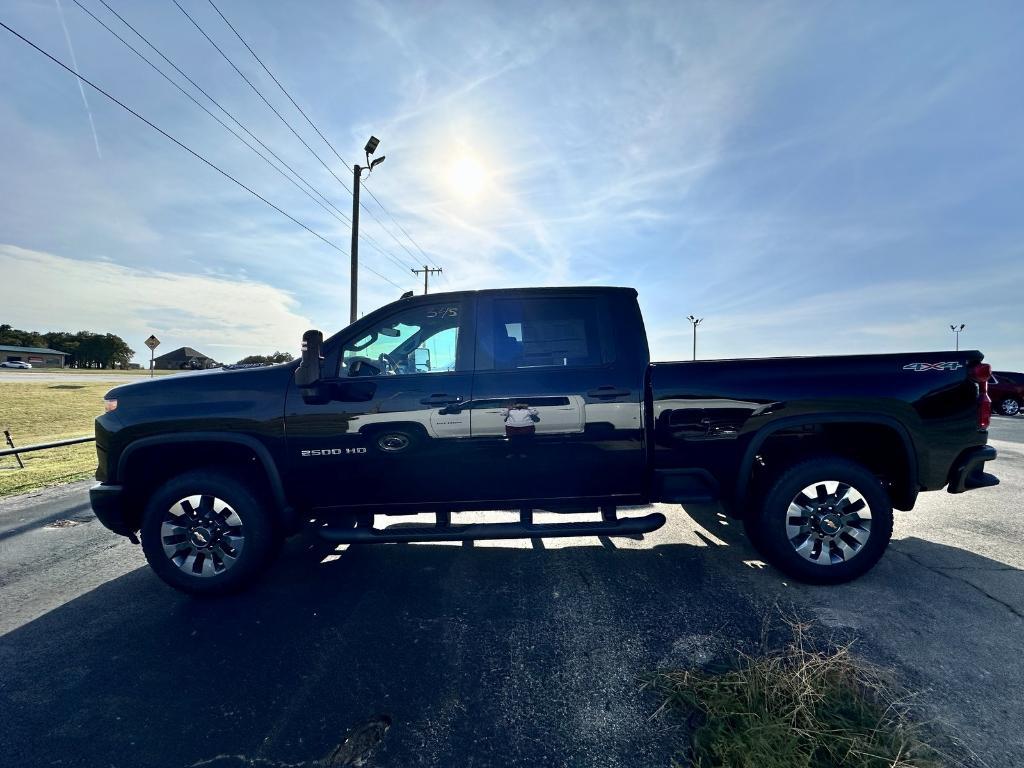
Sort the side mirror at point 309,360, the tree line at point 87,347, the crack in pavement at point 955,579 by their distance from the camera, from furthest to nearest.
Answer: the tree line at point 87,347 < the side mirror at point 309,360 < the crack in pavement at point 955,579

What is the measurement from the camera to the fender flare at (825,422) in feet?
10.4

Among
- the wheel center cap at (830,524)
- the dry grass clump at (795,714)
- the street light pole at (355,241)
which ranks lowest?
the dry grass clump at (795,714)

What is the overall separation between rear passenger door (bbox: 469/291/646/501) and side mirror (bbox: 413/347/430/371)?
0.40 meters

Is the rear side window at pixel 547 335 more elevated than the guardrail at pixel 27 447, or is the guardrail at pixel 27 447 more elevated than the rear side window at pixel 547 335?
the rear side window at pixel 547 335

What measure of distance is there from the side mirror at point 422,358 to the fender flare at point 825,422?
2.45 metres

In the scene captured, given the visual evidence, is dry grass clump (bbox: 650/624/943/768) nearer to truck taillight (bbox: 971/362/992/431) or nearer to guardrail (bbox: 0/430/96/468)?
truck taillight (bbox: 971/362/992/431)

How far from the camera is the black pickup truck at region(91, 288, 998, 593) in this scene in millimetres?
3143

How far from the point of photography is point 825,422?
125 inches

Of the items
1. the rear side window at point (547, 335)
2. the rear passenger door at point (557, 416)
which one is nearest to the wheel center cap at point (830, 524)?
the rear passenger door at point (557, 416)

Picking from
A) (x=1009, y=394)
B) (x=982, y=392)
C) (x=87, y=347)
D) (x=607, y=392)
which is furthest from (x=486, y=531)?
(x=87, y=347)

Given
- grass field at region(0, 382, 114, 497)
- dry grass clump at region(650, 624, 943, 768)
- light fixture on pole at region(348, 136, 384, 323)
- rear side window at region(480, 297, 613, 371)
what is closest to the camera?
dry grass clump at region(650, 624, 943, 768)

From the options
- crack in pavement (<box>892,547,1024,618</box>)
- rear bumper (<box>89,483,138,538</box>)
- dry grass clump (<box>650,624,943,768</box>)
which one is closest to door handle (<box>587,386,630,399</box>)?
dry grass clump (<box>650,624,943,768</box>)

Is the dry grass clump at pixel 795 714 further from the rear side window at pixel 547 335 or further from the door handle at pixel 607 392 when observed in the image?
the rear side window at pixel 547 335

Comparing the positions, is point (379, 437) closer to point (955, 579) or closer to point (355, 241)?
point (955, 579)
